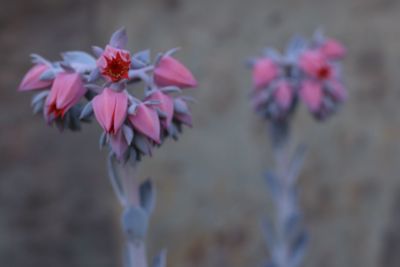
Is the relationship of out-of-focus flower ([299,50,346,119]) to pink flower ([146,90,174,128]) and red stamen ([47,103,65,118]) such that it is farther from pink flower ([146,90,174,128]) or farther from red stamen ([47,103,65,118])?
red stamen ([47,103,65,118])

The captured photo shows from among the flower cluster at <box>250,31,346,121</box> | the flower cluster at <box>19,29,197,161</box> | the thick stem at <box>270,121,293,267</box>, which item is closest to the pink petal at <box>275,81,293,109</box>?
the flower cluster at <box>250,31,346,121</box>

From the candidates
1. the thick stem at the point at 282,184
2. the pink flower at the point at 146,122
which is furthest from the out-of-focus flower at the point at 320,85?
the pink flower at the point at 146,122

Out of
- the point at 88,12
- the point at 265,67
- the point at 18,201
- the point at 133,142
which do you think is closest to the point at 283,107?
the point at 265,67

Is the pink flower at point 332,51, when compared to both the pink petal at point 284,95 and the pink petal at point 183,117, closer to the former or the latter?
the pink petal at point 284,95

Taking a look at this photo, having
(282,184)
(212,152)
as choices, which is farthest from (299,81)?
(212,152)

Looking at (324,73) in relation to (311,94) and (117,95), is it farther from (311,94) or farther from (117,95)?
(117,95)

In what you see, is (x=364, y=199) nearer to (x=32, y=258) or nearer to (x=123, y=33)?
(x=32, y=258)
